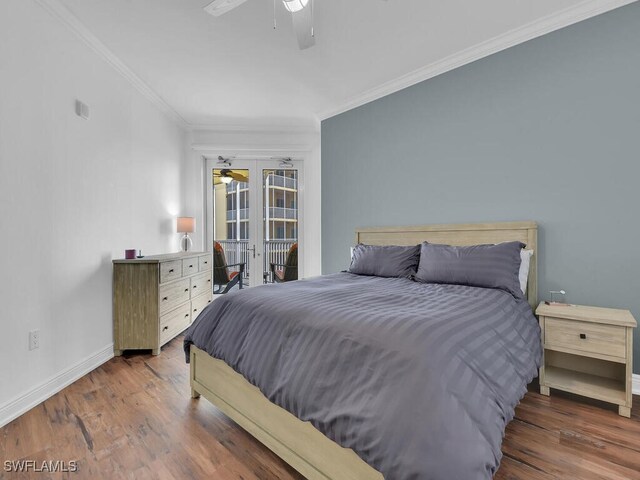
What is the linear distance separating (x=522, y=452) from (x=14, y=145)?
3.35 meters

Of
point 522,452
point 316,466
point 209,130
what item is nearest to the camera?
point 316,466

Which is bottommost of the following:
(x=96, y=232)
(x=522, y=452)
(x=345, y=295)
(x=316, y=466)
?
(x=522, y=452)

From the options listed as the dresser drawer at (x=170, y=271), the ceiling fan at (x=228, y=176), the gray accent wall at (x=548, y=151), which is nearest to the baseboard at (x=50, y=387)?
the dresser drawer at (x=170, y=271)

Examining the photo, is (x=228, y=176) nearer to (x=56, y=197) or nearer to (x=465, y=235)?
(x=56, y=197)

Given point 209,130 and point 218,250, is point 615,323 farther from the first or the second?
point 209,130

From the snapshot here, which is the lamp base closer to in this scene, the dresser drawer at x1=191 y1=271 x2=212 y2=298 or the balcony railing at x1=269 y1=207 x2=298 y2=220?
the dresser drawer at x1=191 y1=271 x2=212 y2=298

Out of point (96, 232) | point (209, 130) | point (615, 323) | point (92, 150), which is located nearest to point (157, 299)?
point (96, 232)

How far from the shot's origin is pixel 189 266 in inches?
144

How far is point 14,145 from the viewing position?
6.33 ft

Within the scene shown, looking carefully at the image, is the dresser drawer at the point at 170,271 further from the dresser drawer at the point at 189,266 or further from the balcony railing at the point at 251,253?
the balcony railing at the point at 251,253

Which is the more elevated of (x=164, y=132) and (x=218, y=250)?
(x=164, y=132)

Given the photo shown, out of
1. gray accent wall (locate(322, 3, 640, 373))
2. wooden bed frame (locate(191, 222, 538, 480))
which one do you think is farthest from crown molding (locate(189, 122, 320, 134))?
wooden bed frame (locate(191, 222, 538, 480))

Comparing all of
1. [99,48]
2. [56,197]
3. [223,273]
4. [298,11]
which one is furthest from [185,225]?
[298,11]

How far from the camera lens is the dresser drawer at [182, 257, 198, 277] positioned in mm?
3527
